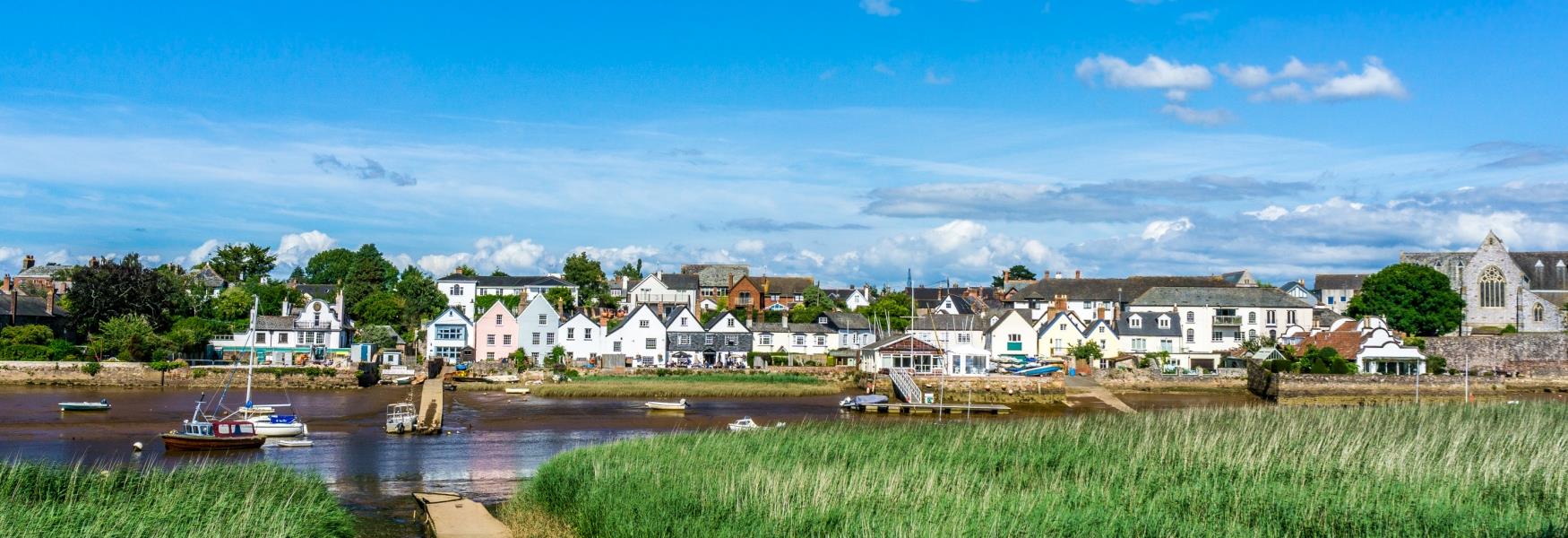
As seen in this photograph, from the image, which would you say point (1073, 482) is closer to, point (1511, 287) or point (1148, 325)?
point (1148, 325)

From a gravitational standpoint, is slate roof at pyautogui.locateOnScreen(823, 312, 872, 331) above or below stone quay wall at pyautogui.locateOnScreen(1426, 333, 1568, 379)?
above

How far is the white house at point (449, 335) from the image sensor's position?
3191 inches

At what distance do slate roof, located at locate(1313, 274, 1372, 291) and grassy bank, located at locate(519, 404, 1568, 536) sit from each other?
98.7 metres

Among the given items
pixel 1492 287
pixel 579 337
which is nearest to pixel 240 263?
pixel 579 337

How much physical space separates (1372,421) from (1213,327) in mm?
51291

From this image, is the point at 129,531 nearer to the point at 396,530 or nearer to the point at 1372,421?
the point at 396,530

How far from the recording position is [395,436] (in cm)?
4609

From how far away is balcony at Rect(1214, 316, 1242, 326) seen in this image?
3506 inches

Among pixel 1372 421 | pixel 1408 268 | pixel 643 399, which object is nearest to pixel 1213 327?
pixel 1408 268

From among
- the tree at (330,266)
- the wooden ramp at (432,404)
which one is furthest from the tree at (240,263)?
the wooden ramp at (432,404)

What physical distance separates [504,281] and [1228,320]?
203ft

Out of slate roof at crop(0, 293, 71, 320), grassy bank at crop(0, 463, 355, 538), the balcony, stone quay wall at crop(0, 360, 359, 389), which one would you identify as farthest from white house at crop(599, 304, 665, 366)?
grassy bank at crop(0, 463, 355, 538)

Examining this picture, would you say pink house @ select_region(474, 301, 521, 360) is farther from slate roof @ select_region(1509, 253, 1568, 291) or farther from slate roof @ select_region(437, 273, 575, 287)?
slate roof @ select_region(1509, 253, 1568, 291)

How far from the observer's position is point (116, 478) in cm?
2448
